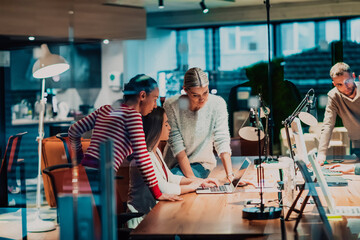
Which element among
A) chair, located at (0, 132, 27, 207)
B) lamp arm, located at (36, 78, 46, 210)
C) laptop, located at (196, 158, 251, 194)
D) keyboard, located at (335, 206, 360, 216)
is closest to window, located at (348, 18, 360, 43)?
laptop, located at (196, 158, 251, 194)

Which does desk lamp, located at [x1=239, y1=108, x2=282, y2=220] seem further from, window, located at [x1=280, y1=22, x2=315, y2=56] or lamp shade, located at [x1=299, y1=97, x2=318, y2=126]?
window, located at [x1=280, y1=22, x2=315, y2=56]

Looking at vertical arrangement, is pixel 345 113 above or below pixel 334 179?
above

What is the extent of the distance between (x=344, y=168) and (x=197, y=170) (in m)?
0.97

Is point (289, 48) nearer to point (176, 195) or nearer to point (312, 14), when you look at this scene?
point (312, 14)

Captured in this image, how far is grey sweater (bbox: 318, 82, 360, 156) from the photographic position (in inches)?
148

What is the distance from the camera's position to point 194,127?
3586mm

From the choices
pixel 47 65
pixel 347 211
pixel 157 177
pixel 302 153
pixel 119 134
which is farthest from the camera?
pixel 157 177

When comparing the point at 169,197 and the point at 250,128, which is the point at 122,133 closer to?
the point at 169,197

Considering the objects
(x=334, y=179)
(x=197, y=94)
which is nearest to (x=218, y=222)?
(x=334, y=179)

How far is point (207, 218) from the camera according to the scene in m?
2.55

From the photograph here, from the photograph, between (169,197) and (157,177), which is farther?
(157,177)

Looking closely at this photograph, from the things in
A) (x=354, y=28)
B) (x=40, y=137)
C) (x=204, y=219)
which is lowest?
(x=204, y=219)

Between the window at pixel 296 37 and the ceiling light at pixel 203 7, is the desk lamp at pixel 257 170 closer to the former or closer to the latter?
the window at pixel 296 37

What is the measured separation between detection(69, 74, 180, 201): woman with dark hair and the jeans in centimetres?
61
